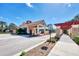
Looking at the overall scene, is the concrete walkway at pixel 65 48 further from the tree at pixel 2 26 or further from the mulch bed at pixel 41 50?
the tree at pixel 2 26

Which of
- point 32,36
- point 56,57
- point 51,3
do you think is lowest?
point 56,57

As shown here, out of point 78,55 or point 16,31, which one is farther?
point 16,31

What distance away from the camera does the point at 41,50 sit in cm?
227

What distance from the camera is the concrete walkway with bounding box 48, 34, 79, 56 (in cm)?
223

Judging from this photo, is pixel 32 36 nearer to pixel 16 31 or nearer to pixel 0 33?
pixel 16 31

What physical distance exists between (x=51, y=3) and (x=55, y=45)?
48 centimetres

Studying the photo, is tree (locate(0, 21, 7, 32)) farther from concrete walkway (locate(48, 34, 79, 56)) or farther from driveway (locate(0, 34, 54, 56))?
concrete walkway (locate(48, 34, 79, 56))

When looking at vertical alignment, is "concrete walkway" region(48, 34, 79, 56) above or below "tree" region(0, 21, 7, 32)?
below

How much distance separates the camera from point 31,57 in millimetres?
2238

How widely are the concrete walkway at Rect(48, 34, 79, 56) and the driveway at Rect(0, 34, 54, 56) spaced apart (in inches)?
7.0

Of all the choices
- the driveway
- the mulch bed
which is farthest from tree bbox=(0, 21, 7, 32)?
the mulch bed

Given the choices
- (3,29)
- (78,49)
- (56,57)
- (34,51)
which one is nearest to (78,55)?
(78,49)

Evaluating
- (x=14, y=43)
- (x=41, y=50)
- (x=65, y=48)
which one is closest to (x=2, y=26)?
(x=14, y=43)

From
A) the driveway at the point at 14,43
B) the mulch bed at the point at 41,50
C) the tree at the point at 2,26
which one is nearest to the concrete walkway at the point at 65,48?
the mulch bed at the point at 41,50
